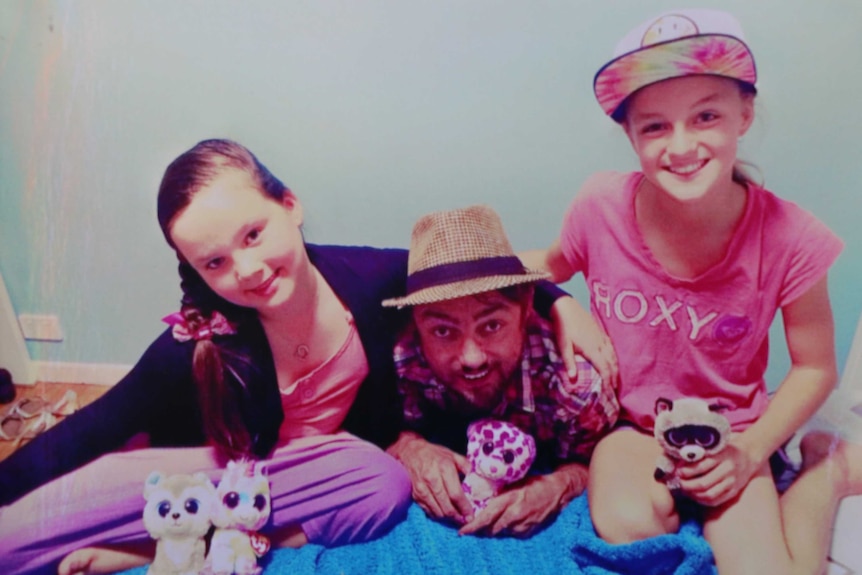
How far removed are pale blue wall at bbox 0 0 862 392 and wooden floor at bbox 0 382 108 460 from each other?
17 cm

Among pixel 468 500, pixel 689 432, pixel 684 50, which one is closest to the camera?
pixel 684 50

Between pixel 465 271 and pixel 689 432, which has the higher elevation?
pixel 465 271

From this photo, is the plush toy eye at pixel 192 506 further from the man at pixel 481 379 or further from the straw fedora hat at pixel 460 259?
the straw fedora hat at pixel 460 259

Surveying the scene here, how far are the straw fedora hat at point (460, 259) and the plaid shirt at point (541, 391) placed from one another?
120 mm

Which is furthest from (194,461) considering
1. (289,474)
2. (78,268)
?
(78,268)

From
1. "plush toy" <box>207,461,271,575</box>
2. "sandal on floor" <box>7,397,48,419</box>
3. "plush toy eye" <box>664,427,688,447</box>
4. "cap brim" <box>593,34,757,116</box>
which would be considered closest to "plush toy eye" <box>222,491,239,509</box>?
"plush toy" <box>207,461,271,575</box>

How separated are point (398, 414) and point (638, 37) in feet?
2.40

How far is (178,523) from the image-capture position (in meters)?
1.10

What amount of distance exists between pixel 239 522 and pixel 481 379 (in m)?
0.46

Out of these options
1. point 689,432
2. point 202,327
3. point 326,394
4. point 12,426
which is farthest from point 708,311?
point 12,426

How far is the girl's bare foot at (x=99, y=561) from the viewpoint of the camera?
1.11 meters

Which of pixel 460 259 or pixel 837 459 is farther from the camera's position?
pixel 837 459

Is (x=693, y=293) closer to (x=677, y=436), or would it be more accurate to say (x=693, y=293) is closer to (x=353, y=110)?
(x=677, y=436)

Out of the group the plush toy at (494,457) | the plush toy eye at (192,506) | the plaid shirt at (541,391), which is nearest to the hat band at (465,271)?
the plaid shirt at (541,391)
